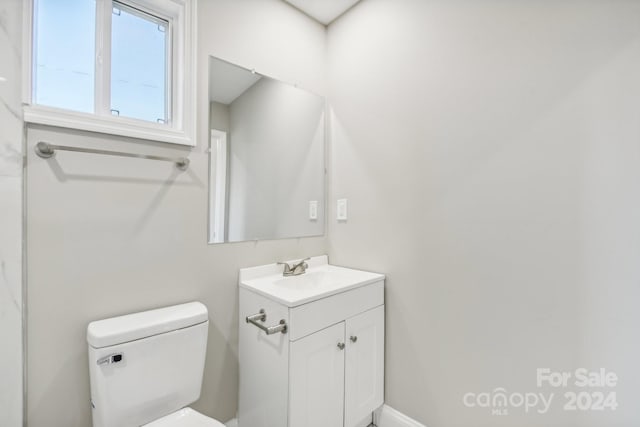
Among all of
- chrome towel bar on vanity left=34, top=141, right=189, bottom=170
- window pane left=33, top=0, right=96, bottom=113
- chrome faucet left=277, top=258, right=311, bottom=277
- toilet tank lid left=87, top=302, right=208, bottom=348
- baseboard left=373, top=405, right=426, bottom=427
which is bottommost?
baseboard left=373, top=405, right=426, bottom=427

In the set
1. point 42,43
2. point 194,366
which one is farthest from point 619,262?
point 42,43

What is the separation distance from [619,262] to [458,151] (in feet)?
2.32

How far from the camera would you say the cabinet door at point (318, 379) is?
1.21 meters

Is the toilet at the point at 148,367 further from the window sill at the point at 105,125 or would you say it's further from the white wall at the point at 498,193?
the white wall at the point at 498,193

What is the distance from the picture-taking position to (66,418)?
1.10 m

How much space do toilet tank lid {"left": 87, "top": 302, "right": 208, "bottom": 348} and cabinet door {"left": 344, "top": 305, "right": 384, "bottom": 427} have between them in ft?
2.40

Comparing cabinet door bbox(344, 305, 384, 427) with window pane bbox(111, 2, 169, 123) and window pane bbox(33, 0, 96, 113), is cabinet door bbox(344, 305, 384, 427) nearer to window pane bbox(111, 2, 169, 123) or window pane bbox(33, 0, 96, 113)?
window pane bbox(111, 2, 169, 123)

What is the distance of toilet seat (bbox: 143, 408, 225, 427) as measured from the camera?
1.09m

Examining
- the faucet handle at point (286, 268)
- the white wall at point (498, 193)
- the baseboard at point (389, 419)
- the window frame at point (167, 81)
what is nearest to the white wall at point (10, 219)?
the window frame at point (167, 81)

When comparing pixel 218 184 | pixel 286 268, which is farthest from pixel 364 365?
pixel 218 184

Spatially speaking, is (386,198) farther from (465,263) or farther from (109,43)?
(109,43)

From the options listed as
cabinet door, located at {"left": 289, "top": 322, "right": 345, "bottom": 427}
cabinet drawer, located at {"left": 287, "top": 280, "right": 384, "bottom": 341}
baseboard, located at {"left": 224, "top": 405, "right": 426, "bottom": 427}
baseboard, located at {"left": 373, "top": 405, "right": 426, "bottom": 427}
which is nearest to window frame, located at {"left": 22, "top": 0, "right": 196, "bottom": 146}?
cabinet drawer, located at {"left": 287, "top": 280, "right": 384, "bottom": 341}

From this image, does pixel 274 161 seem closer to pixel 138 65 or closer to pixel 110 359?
pixel 138 65

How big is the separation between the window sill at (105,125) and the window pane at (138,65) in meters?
0.08
